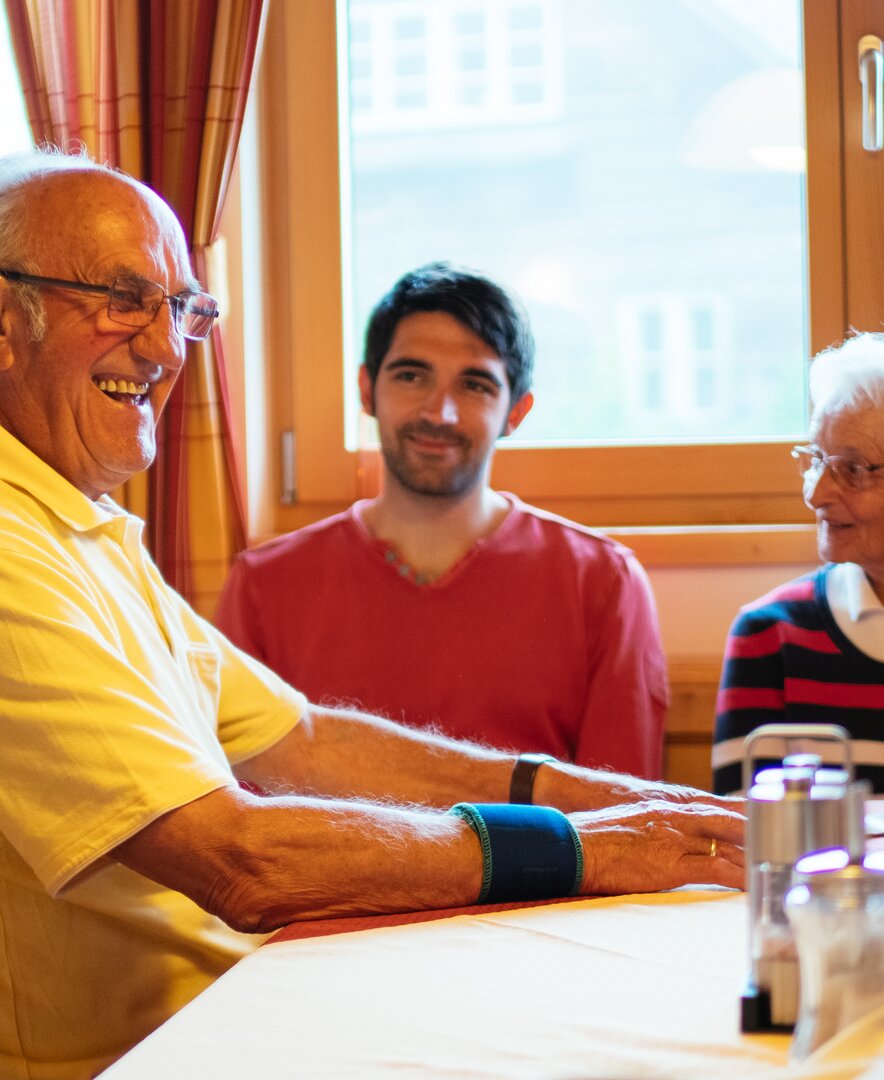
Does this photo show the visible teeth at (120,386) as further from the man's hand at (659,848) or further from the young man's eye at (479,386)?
the young man's eye at (479,386)

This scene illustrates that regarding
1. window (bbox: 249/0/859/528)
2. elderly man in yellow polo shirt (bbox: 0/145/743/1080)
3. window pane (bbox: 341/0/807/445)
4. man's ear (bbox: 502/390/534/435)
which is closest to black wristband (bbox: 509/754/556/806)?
elderly man in yellow polo shirt (bbox: 0/145/743/1080)

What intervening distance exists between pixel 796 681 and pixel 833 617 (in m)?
0.12

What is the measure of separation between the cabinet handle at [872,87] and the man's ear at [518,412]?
0.84 metres

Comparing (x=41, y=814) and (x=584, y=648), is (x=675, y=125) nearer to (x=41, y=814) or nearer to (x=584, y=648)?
(x=584, y=648)

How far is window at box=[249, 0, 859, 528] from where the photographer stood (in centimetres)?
253

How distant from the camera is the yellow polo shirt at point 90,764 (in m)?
1.05

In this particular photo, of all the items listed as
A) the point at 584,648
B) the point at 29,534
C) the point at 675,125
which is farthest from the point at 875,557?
the point at 29,534

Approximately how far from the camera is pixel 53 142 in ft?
8.15

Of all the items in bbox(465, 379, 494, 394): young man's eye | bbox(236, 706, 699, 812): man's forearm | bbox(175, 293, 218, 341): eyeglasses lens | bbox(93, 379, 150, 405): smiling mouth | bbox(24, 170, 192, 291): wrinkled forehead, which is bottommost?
bbox(236, 706, 699, 812): man's forearm

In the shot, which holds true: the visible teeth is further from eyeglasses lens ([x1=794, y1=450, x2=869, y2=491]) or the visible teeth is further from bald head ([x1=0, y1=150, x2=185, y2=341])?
eyeglasses lens ([x1=794, y1=450, x2=869, y2=491])

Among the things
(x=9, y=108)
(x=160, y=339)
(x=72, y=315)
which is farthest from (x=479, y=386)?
(x=9, y=108)

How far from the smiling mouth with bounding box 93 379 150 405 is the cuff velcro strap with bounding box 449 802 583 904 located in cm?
66

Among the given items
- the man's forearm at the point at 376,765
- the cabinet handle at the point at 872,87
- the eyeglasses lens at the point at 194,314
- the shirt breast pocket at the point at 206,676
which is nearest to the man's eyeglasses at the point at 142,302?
the eyeglasses lens at the point at 194,314

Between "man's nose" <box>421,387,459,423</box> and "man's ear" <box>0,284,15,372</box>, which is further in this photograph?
"man's nose" <box>421,387,459,423</box>
